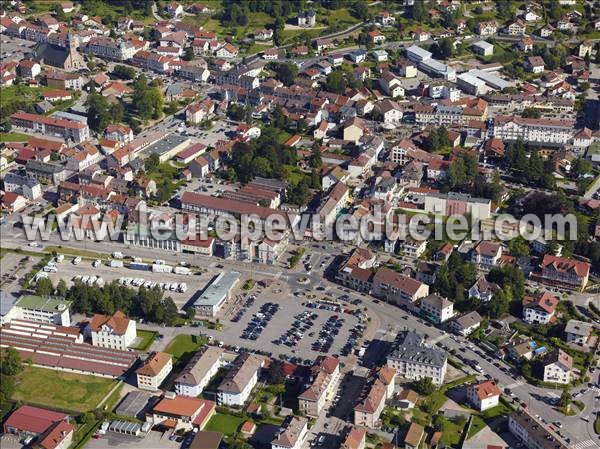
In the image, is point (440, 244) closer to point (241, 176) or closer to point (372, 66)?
point (241, 176)

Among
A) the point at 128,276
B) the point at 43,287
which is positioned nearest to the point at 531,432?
the point at 128,276

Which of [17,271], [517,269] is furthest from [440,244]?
[17,271]

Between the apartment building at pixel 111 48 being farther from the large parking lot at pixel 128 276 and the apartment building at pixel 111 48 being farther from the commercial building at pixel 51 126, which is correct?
the large parking lot at pixel 128 276

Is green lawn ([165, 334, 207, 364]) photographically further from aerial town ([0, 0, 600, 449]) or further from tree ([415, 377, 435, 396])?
tree ([415, 377, 435, 396])

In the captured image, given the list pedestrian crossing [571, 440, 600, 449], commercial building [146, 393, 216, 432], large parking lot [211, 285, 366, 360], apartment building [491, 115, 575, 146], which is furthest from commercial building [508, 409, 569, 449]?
apartment building [491, 115, 575, 146]

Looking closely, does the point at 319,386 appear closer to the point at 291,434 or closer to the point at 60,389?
the point at 291,434

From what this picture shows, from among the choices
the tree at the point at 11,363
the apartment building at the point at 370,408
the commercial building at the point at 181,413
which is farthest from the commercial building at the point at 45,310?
the apartment building at the point at 370,408
